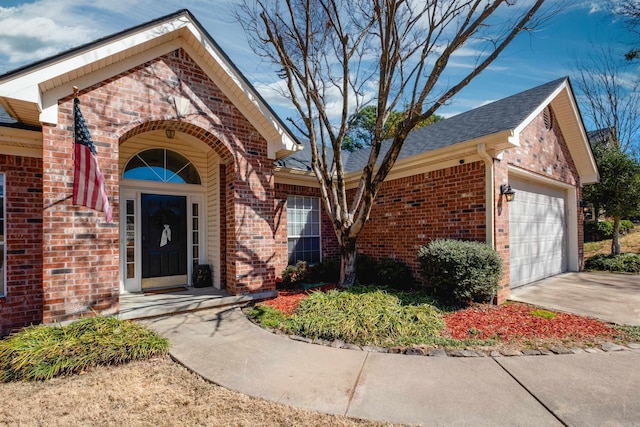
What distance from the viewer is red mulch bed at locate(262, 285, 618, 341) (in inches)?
184

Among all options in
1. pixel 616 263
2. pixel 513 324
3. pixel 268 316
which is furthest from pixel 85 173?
pixel 616 263

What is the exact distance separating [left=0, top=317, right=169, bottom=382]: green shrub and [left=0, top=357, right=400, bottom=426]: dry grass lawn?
0.48ft

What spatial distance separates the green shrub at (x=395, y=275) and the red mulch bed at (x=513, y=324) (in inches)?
73.8

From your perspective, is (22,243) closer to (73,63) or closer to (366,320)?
(73,63)

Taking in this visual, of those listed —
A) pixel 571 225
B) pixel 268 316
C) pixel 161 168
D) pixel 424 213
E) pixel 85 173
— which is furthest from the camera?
pixel 571 225

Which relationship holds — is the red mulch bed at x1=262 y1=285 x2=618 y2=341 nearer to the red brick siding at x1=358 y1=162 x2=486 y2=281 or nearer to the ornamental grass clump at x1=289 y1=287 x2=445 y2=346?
the ornamental grass clump at x1=289 y1=287 x2=445 y2=346

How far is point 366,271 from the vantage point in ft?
27.4

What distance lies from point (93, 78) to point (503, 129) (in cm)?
772

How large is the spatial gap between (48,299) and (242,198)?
3.54m

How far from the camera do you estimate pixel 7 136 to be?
16.3ft

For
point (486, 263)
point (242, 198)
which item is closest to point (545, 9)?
point (486, 263)

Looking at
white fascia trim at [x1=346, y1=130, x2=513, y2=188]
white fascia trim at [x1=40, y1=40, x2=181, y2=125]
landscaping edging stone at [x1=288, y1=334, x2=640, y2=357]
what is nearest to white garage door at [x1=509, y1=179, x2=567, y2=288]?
white fascia trim at [x1=346, y1=130, x2=513, y2=188]

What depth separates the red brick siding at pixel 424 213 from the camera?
679 cm

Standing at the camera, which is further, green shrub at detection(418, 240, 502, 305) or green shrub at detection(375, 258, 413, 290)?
green shrub at detection(375, 258, 413, 290)
